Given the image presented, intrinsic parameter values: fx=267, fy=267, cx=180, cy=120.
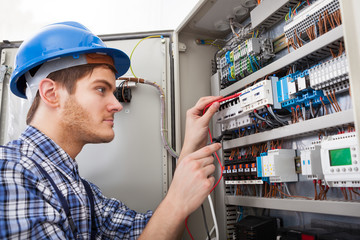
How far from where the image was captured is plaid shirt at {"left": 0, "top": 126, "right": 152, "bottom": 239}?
2.31 ft

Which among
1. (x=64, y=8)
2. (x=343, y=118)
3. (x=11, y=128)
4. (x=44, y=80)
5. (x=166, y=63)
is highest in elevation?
(x=64, y=8)

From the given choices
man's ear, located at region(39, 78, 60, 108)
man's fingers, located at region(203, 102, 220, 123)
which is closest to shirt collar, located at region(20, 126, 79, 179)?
man's ear, located at region(39, 78, 60, 108)

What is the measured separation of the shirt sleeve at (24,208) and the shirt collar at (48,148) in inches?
6.8

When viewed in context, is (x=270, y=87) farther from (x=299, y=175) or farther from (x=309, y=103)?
(x=299, y=175)

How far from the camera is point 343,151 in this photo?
87cm

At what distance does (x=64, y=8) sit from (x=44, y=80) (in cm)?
189

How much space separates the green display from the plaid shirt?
838 millimetres

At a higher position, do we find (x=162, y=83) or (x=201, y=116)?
(x=162, y=83)

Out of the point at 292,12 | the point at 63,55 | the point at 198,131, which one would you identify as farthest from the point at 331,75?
the point at 63,55

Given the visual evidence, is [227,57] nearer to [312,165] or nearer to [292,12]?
[292,12]

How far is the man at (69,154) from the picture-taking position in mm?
748

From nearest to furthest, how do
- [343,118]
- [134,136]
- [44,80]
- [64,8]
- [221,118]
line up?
[343,118]
[44,80]
[221,118]
[134,136]
[64,8]

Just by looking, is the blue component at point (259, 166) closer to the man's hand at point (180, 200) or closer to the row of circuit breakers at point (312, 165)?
the row of circuit breakers at point (312, 165)

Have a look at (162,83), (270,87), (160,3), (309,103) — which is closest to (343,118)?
(309,103)
